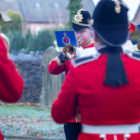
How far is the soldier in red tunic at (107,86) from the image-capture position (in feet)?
11.3

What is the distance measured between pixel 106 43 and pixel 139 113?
597 mm

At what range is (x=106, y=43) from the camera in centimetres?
353

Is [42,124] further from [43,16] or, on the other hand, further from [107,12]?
[43,16]

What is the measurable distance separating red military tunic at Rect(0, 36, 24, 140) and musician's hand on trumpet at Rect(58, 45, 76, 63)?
7.01ft

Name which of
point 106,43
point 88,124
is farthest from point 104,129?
point 106,43

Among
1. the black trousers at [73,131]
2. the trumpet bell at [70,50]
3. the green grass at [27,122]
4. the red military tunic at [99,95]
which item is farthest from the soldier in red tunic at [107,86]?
the green grass at [27,122]

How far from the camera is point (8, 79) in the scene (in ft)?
11.1

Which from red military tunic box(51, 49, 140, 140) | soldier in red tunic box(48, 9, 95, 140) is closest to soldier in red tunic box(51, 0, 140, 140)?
red military tunic box(51, 49, 140, 140)

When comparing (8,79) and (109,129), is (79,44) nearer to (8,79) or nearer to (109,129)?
(109,129)

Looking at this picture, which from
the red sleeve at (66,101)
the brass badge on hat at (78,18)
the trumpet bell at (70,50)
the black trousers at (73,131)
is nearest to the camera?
the red sleeve at (66,101)

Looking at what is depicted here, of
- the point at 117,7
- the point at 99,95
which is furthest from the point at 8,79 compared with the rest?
the point at 117,7

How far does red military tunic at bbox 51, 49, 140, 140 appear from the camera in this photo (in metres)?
3.45

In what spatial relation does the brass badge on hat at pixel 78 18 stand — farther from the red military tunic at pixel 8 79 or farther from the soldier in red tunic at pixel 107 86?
the red military tunic at pixel 8 79

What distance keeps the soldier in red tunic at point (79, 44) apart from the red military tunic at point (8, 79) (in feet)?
5.61
